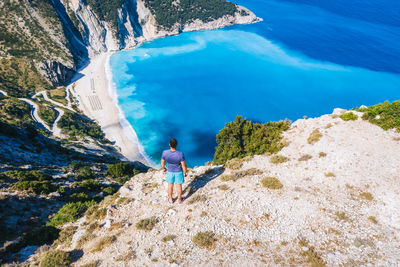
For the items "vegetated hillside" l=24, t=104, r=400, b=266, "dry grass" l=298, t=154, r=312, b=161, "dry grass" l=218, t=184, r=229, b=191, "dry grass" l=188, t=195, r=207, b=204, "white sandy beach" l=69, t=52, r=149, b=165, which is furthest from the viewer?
"white sandy beach" l=69, t=52, r=149, b=165

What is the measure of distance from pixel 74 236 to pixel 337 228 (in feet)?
47.1

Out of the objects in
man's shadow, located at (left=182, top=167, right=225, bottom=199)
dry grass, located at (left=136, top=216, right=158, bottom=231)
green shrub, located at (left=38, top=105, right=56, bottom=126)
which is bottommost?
green shrub, located at (left=38, top=105, right=56, bottom=126)

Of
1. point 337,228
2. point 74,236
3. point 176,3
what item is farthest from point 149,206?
point 176,3

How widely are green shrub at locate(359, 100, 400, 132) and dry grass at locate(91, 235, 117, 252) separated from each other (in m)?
24.0

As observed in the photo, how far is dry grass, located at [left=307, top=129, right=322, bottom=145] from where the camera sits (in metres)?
19.5

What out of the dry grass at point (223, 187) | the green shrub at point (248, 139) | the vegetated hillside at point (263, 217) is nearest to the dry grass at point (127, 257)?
the vegetated hillside at point (263, 217)

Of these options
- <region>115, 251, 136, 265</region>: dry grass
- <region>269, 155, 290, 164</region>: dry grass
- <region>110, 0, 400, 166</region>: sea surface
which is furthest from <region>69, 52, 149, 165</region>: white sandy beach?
<region>115, 251, 136, 265</region>: dry grass

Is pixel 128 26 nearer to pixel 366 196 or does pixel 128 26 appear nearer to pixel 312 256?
pixel 366 196

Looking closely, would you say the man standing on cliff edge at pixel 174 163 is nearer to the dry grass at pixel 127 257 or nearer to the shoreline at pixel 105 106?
the dry grass at pixel 127 257

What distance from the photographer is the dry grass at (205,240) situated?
411 inches

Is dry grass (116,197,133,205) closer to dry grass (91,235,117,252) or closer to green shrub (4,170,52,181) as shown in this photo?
dry grass (91,235,117,252)

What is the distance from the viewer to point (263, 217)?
12180mm

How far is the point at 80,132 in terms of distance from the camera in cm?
5909

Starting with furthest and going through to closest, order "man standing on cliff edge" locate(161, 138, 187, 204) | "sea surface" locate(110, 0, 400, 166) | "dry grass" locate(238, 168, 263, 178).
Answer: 1. "sea surface" locate(110, 0, 400, 166)
2. "dry grass" locate(238, 168, 263, 178)
3. "man standing on cliff edge" locate(161, 138, 187, 204)
